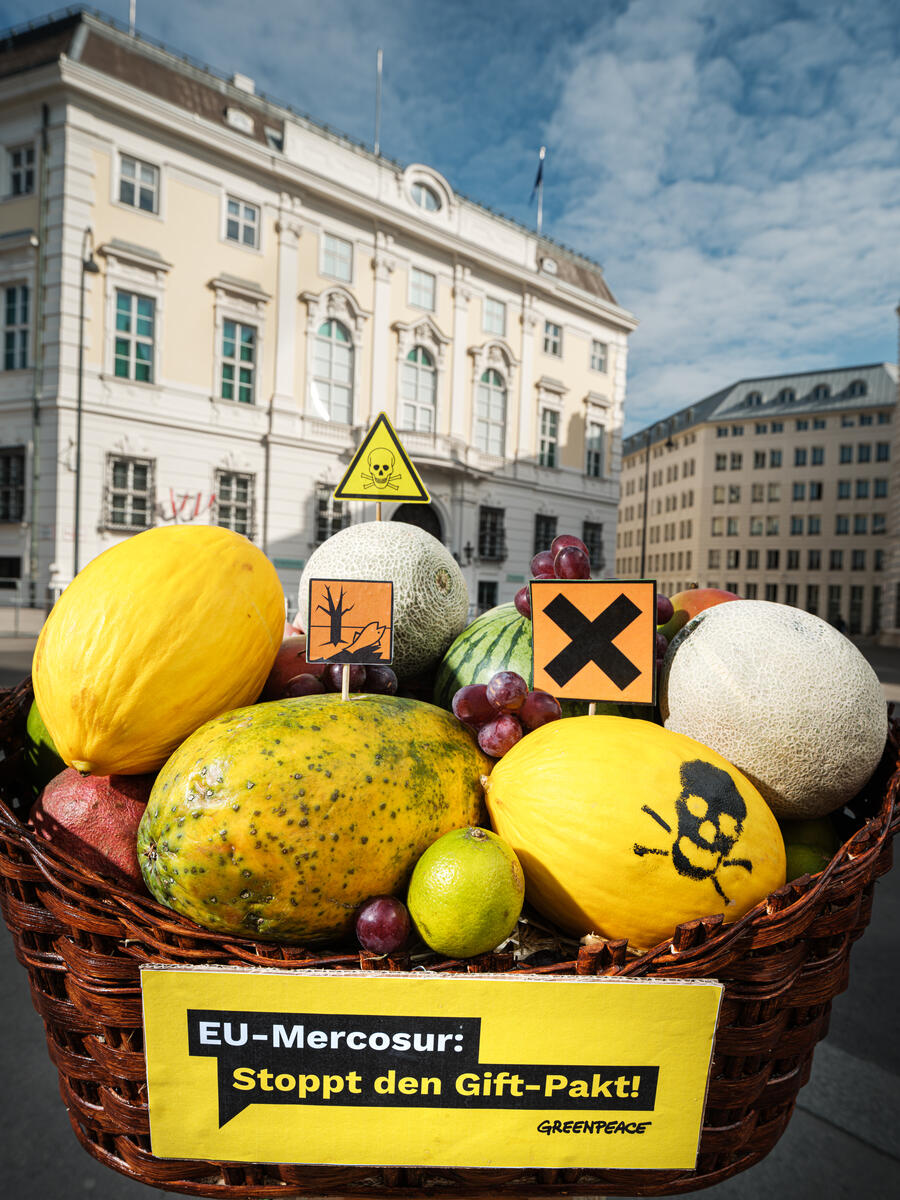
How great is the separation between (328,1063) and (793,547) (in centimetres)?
5988

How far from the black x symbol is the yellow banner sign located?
1.71 feet

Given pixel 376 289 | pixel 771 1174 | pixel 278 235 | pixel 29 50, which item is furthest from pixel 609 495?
pixel 771 1174

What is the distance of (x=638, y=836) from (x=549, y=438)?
75.8 feet

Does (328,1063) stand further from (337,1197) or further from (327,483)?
(327,483)

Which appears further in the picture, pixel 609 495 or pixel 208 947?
pixel 609 495

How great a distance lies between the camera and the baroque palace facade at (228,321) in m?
14.5

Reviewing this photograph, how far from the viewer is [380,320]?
18734 mm

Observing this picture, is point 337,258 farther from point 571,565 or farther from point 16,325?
point 571,565

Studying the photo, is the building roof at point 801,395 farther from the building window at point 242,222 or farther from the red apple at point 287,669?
the red apple at point 287,669

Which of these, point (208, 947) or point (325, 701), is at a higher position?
point (325, 701)

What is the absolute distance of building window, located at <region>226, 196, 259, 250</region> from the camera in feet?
53.6

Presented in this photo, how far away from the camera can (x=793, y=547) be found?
5428 cm

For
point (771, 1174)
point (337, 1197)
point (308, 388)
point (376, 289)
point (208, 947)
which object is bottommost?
point (771, 1174)

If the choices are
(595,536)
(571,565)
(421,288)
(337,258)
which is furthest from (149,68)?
(571,565)
